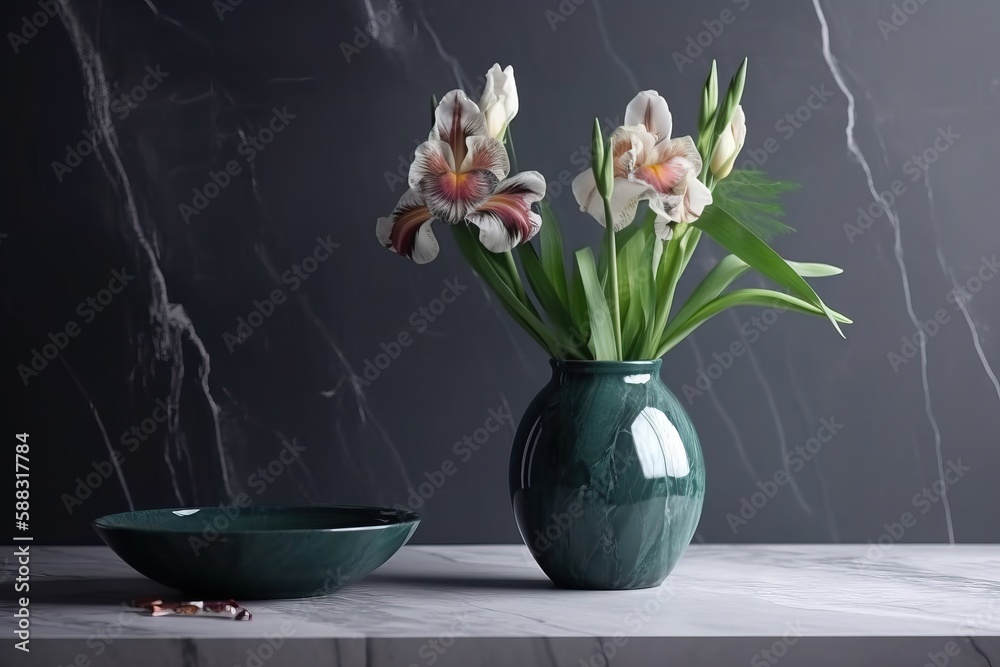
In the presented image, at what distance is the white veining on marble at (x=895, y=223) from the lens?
1.22 m

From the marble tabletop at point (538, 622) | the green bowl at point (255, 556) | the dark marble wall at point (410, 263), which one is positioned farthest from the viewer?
the dark marble wall at point (410, 263)

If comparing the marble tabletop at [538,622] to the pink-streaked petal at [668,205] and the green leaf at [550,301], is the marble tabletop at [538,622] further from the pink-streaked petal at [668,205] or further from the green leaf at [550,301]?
the pink-streaked petal at [668,205]

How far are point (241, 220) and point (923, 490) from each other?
0.91 meters

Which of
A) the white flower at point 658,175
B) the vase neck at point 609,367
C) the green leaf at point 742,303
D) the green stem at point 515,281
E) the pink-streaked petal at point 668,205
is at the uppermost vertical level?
the white flower at point 658,175

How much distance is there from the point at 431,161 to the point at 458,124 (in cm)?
5

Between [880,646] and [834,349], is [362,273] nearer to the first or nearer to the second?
[834,349]

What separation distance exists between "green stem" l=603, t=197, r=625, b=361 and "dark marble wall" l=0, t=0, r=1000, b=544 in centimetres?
28

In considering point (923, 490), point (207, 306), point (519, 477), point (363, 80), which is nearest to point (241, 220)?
point (207, 306)

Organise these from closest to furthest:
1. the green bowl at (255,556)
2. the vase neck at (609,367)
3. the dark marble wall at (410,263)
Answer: the green bowl at (255,556) → the vase neck at (609,367) → the dark marble wall at (410,263)

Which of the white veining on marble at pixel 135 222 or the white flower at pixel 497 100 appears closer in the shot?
the white flower at pixel 497 100

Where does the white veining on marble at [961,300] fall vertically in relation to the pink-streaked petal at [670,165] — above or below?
below

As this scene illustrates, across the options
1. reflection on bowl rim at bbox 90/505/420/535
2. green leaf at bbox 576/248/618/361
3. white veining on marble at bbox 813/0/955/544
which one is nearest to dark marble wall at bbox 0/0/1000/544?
white veining on marble at bbox 813/0/955/544

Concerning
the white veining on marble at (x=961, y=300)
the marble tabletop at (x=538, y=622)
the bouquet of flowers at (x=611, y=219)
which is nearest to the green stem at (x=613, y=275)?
the bouquet of flowers at (x=611, y=219)

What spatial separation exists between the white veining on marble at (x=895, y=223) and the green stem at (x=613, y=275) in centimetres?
45
